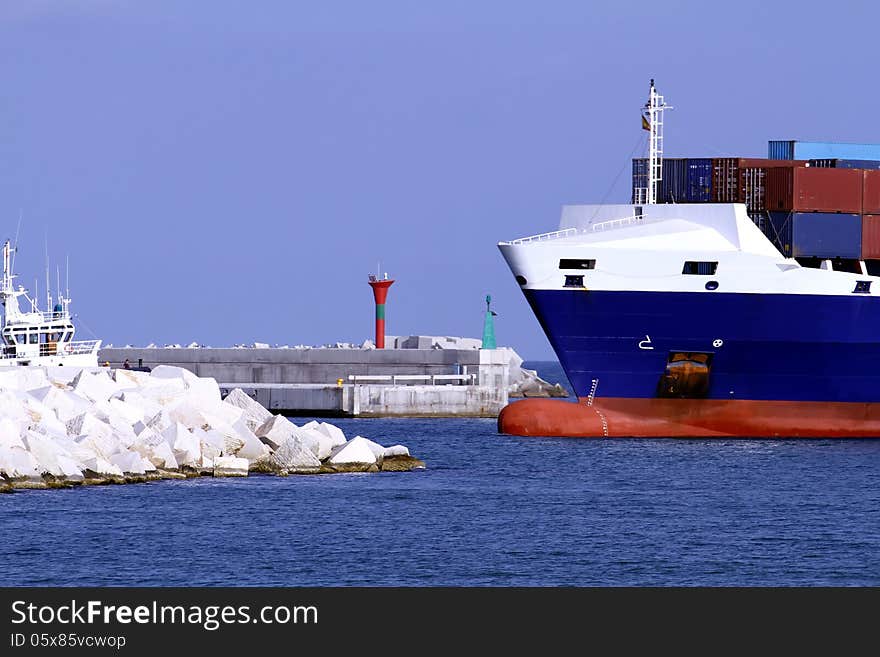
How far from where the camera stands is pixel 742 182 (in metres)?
46.4

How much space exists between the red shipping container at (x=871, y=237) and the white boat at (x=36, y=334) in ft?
78.2

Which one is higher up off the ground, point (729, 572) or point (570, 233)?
point (570, 233)

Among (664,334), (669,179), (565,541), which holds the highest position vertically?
(669,179)

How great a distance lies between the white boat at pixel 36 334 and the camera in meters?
54.8

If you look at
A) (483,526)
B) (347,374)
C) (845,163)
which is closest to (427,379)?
(347,374)

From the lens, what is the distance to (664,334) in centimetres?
4428

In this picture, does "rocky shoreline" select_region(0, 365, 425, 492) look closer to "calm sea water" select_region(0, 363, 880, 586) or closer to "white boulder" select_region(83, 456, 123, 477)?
"white boulder" select_region(83, 456, 123, 477)

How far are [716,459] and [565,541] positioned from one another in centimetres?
1346

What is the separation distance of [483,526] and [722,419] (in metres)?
14.9

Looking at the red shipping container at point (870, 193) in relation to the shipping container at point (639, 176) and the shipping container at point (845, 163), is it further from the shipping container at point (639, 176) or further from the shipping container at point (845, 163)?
the shipping container at point (639, 176)

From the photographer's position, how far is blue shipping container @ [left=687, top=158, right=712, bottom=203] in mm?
47000

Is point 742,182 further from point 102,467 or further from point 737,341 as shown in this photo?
point 102,467
